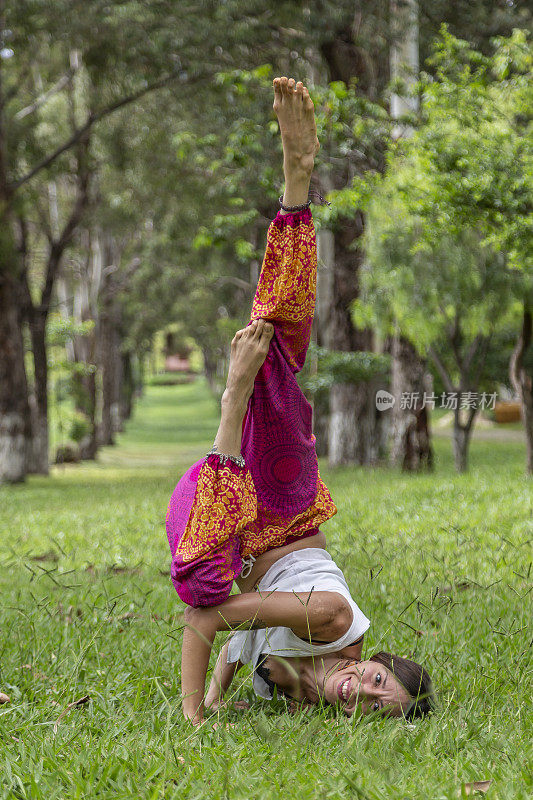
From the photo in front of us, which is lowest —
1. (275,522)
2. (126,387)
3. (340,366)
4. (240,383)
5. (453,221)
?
(126,387)

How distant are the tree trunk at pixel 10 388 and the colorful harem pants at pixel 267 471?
12.9 meters

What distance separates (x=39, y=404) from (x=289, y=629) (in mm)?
16855

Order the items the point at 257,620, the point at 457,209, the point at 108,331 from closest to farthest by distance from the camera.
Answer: the point at 257,620, the point at 457,209, the point at 108,331

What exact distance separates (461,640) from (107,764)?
76.9 inches

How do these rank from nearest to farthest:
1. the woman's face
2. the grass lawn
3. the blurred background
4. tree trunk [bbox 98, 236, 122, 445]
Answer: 1. the grass lawn
2. the woman's face
3. the blurred background
4. tree trunk [bbox 98, 236, 122, 445]

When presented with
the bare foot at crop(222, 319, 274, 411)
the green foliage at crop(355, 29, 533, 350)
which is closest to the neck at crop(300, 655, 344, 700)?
the bare foot at crop(222, 319, 274, 411)

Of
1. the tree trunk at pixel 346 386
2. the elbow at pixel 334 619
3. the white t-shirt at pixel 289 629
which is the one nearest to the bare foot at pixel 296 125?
the white t-shirt at pixel 289 629

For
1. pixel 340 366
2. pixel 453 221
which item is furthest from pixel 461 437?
pixel 453 221

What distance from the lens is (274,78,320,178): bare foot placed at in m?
2.94

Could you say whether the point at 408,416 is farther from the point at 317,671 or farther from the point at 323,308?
the point at 317,671

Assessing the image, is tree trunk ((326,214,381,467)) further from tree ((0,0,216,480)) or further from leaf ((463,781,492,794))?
leaf ((463,781,492,794))

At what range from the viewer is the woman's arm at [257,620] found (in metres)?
2.92

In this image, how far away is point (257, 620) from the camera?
295 centimetres

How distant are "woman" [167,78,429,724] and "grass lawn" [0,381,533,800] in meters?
0.16
